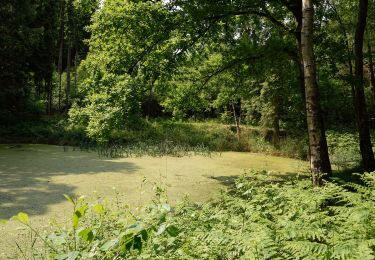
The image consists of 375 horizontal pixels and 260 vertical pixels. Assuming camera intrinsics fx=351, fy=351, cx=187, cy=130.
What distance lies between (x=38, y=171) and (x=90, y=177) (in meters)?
1.60

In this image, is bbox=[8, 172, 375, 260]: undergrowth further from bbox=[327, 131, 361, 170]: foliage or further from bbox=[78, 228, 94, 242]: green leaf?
bbox=[327, 131, 361, 170]: foliage

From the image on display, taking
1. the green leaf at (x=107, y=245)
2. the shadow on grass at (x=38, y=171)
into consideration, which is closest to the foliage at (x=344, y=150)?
the shadow on grass at (x=38, y=171)

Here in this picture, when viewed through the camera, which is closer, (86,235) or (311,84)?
(86,235)

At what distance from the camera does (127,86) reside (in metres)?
7.13

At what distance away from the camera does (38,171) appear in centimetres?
900

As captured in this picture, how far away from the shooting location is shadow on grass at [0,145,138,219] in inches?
250

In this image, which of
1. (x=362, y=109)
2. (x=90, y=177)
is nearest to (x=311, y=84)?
(x=362, y=109)

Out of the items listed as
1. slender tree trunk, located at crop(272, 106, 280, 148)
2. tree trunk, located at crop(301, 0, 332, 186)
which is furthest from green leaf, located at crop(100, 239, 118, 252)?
slender tree trunk, located at crop(272, 106, 280, 148)

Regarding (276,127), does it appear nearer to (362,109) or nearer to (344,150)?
(344,150)

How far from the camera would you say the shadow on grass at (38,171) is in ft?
20.9

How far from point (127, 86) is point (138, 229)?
592 centimetres

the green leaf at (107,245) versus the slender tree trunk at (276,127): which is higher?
the slender tree trunk at (276,127)

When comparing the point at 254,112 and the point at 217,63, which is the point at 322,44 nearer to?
the point at 217,63

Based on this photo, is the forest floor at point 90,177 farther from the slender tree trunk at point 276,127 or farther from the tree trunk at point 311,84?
the slender tree trunk at point 276,127
